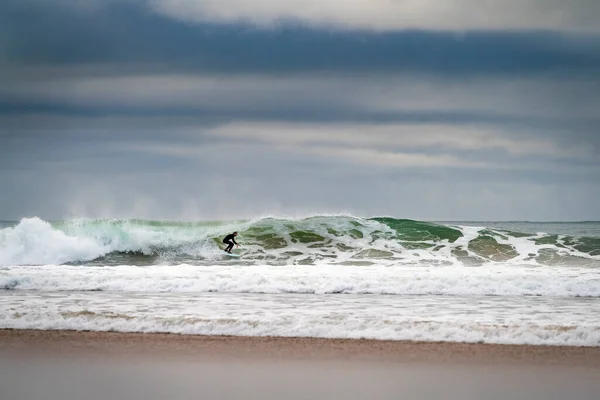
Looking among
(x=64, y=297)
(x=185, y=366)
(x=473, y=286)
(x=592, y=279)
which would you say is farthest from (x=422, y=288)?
(x=185, y=366)

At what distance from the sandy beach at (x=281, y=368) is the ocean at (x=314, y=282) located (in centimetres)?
65

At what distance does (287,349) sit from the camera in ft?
25.8

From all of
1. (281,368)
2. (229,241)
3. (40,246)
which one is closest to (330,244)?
(229,241)

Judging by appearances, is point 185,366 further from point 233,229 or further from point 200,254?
point 233,229

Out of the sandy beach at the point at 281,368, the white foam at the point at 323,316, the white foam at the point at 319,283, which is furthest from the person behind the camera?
the white foam at the point at 319,283

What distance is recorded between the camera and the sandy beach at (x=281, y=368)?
5.98 m

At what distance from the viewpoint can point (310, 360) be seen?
23.8ft

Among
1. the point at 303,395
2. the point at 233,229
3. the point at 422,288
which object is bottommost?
the point at 303,395

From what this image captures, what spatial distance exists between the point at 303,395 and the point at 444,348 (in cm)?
268

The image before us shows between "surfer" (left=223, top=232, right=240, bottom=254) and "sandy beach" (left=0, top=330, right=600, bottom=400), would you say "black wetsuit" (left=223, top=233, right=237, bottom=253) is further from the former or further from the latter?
"sandy beach" (left=0, top=330, right=600, bottom=400)

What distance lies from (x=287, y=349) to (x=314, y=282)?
6.04m

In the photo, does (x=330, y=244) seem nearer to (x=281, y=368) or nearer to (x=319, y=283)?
(x=319, y=283)

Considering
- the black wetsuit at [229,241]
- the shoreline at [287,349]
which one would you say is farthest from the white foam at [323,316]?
the black wetsuit at [229,241]

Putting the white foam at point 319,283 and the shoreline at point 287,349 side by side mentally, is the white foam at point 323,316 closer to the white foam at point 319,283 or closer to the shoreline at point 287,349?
the shoreline at point 287,349
